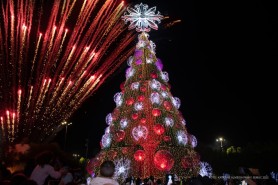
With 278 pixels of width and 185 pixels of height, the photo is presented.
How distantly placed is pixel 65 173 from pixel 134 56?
16764 mm

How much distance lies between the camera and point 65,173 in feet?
25.9

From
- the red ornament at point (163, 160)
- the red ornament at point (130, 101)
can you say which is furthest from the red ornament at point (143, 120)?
the red ornament at point (163, 160)

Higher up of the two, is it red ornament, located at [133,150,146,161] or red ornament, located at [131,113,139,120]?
red ornament, located at [131,113,139,120]

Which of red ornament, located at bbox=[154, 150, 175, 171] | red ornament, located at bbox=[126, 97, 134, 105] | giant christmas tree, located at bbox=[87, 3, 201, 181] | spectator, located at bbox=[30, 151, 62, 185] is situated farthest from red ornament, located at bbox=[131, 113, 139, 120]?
spectator, located at bbox=[30, 151, 62, 185]

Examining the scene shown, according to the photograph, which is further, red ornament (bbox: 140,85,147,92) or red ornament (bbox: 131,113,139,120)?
red ornament (bbox: 140,85,147,92)

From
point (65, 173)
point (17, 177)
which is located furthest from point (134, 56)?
point (17, 177)

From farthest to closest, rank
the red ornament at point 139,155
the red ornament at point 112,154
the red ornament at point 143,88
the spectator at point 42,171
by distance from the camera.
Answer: the red ornament at point 143,88
the red ornament at point 112,154
the red ornament at point 139,155
the spectator at point 42,171

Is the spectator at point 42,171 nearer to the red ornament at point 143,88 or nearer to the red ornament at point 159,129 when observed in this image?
the red ornament at point 159,129

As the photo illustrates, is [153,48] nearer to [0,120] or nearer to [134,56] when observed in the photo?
[134,56]

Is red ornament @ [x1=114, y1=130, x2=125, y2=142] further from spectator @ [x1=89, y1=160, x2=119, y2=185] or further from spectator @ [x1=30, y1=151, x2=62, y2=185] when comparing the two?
spectator @ [x1=89, y1=160, x2=119, y2=185]

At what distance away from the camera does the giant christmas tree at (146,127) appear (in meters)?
19.1

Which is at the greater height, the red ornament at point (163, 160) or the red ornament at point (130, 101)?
the red ornament at point (130, 101)

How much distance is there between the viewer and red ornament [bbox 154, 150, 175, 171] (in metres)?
18.1

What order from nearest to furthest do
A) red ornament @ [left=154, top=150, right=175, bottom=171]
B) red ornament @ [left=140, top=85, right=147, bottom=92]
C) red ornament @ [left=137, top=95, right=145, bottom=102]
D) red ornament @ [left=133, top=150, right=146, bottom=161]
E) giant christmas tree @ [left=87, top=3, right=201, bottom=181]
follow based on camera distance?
1. red ornament @ [left=154, top=150, right=175, bottom=171]
2. red ornament @ [left=133, top=150, right=146, bottom=161]
3. giant christmas tree @ [left=87, top=3, right=201, bottom=181]
4. red ornament @ [left=137, top=95, right=145, bottom=102]
5. red ornament @ [left=140, top=85, right=147, bottom=92]
